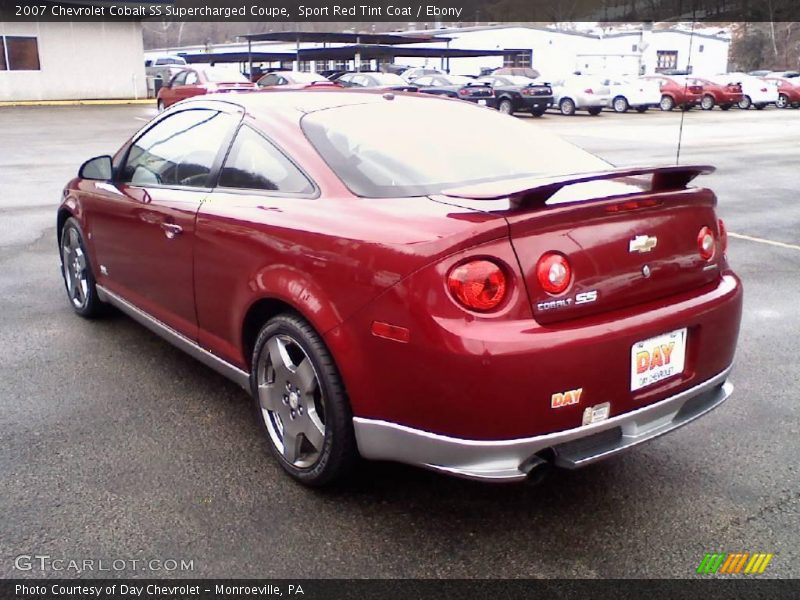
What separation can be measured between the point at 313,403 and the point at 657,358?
4.30 ft

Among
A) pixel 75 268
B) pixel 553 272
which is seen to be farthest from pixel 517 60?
pixel 553 272

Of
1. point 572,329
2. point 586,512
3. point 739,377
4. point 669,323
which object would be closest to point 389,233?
point 572,329

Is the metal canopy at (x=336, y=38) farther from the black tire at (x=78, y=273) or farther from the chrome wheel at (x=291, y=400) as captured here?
the chrome wheel at (x=291, y=400)

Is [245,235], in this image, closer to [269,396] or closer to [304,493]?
[269,396]

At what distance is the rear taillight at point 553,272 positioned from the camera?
103 inches

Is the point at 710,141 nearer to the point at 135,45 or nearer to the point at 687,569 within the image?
the point at 687,569

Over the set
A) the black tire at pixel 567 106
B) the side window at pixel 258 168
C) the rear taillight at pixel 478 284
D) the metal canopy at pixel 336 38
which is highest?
the metal canopy at pixel 336 38

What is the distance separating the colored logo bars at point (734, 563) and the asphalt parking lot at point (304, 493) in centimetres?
4

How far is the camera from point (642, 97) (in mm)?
30406

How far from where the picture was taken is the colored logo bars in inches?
105

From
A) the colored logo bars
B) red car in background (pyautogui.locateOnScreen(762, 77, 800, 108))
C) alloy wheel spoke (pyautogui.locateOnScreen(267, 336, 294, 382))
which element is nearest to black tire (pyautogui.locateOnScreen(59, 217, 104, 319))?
alloy wheel spoke (pyautogui.locateOnScreen(267, 336, 294, 382))

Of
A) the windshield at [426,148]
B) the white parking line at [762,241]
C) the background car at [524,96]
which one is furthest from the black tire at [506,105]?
the windshield at [426,148]

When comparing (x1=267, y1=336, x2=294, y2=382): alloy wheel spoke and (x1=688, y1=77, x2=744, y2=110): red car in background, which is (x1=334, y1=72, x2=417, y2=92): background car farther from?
(x1=267, y1=336, x2=294, y2=382): alloy wheel spoke

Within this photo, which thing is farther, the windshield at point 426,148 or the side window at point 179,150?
the side window at point 179,150
